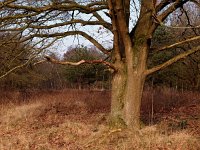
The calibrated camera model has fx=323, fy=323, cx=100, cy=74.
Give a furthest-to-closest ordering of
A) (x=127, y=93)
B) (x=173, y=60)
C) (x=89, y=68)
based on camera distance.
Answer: (x=89, y=68) → (x=127, y=93) → (x=173, y=60)

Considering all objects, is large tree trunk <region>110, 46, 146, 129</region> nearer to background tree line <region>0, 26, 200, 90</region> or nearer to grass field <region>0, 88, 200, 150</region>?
grass field <region>0, 88, 200, 150</region>

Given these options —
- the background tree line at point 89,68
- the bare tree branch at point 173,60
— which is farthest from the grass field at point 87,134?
the background tree line at point 89,68

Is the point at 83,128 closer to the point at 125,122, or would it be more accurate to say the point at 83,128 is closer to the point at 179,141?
the point at 125,122

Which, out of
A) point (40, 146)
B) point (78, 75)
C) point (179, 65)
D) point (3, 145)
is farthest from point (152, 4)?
point (78, 75)

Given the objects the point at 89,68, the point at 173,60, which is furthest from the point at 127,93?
the point at 89,68

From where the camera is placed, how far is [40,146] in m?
7.56

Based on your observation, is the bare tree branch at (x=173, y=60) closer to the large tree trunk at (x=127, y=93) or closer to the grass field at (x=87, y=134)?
the large tree trunk at (x=127, y=93)

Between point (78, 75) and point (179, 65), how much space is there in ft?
36.4

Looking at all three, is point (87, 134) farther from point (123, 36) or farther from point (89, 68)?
point (89, 68)

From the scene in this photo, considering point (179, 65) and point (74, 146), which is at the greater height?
point (179, 65)

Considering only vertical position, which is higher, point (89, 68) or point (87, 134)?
point (89, 68)

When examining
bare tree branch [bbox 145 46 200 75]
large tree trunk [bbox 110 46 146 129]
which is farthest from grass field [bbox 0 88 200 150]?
bare tree branch [bbox 145 46 200 75]

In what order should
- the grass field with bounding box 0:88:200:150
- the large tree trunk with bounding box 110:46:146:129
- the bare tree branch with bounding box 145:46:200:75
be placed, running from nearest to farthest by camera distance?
→ 1. the grass field with bounding box 0:88:200:150
2. the bare tree branch with bounding box 145:46:200:75
3. the large tree trunk with bounding box 110:46:146:129

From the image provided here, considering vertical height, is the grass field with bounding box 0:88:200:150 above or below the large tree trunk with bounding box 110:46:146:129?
below
